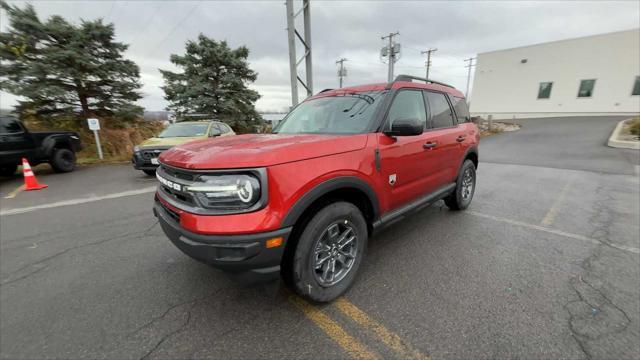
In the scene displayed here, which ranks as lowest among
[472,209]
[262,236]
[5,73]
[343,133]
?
[472,209]

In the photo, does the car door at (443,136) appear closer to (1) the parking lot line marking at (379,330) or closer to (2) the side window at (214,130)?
(1) the parking lot line marking at (379,330)

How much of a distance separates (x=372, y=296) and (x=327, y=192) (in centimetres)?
104

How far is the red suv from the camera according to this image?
1.71m

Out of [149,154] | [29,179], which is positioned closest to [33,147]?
[29,179]

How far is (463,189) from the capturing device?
4.27 metres

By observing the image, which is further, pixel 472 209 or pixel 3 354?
pixel 472 209

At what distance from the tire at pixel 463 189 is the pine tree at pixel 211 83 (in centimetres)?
1268

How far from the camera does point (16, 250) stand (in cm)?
323

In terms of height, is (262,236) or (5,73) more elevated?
(5,73)

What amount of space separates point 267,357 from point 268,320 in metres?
0.33

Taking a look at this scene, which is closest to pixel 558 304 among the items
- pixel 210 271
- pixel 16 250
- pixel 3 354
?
pixel 210 271

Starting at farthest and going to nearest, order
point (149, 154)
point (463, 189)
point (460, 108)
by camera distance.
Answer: point (149, 154)
point (463, 189)
point (460, 108)

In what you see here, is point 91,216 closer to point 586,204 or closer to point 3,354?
point 3,354

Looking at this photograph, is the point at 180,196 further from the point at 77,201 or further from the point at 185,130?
the point at 185,130
